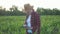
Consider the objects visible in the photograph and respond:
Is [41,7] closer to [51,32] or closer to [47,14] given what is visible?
[47,14]

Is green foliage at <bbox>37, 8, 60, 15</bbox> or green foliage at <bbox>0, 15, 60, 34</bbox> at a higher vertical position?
green foliage at <bbox>37, 8, 60, 15</bbox>

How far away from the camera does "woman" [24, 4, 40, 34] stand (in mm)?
1834

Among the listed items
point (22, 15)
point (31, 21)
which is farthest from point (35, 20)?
point (22, 15)

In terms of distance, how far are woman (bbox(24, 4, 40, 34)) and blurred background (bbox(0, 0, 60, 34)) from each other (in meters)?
0.05

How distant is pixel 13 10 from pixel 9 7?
0.19 ft

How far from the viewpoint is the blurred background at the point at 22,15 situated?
1886 millimetres

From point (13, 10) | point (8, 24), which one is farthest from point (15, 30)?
point (13, 10)

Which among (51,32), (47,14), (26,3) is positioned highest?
(26,3)

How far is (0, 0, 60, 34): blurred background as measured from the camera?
1886 millimetres

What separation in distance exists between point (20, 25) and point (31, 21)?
14cm

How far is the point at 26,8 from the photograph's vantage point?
184cm

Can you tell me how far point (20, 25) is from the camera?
6.20 feet

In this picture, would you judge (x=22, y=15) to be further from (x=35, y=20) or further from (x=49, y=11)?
(x=49, y=11)

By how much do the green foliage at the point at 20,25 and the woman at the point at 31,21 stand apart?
49 mm
